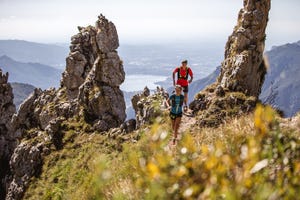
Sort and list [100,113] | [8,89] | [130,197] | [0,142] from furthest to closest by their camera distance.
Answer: [8,89], [0,142], [100,113], [130,197]

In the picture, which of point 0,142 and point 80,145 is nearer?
point 80,145

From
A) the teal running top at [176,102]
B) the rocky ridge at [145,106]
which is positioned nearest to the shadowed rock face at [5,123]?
the rocky ridge at [145,106]

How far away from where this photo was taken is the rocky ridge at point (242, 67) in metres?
27.3

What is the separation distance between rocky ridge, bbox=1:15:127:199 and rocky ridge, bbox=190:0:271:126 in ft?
39.2

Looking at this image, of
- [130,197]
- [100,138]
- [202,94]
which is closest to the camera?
[130,197]

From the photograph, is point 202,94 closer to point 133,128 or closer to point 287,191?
point 133,128

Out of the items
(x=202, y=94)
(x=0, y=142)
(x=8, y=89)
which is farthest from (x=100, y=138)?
(x=8, y=89)

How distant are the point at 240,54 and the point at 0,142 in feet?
133

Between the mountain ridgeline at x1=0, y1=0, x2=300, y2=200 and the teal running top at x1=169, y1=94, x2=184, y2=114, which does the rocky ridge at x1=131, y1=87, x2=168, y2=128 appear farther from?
the teal running top at x1=169, y1=94, x2=184, y2=114

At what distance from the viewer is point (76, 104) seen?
4569cm

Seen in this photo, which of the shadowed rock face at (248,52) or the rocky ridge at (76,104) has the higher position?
the shadowed rock face at (248,52)

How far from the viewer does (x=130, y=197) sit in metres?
6.21

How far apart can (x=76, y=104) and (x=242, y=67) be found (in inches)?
934

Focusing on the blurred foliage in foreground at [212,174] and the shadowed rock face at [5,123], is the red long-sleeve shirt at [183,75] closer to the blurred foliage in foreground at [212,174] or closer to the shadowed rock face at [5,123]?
the blurred foliage in foreground at [212,174]
